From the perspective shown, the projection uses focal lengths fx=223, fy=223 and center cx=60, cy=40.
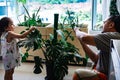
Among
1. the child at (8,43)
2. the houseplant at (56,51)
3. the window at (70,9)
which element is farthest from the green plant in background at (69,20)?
the child at (8,43)

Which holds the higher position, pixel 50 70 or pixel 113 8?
pixel 113 8

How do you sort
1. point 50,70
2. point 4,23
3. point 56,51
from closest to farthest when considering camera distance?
point 4,23 < point 56,51 < point 50,70

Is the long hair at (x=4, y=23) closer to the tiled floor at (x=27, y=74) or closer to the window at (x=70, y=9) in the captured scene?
the tiled floor at (x=27, y=74)

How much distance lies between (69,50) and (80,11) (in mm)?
1395

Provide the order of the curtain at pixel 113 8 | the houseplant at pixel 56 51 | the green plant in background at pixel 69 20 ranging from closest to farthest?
the houseplant at pixel 56 51, the green plant in background at pixel 69 20, the curtain at pixel 113 8

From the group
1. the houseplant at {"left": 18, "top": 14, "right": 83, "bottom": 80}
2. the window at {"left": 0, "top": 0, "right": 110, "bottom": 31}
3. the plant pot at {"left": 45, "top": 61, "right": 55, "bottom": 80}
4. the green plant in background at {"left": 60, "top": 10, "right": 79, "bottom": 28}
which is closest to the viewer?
the houseplant at {"left": 18, "top": 14, "right": 83, "bottom": 80}

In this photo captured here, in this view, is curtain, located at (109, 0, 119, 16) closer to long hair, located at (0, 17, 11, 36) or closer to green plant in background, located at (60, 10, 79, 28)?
green plant in background, located at (60, 10, 79, 28)

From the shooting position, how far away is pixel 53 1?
4164 mm

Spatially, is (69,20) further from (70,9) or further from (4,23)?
(4,23)

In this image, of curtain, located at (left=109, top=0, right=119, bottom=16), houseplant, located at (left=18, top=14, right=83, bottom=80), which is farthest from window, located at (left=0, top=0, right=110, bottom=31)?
houseplant, located at (left=18, top=14, right=83, bottom=80)

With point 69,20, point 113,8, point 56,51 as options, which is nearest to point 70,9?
point 69,20

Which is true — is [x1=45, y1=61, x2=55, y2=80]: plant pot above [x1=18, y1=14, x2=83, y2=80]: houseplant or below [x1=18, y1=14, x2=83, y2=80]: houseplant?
below

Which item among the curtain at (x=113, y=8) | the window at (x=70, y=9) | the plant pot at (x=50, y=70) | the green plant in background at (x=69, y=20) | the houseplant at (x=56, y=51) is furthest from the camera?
the window at (x=70, y=9)

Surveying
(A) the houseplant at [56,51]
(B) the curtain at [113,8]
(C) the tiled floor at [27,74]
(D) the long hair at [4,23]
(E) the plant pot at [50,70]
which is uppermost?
(B) the curtain at [113,8]
